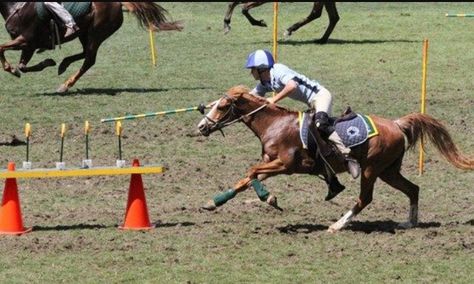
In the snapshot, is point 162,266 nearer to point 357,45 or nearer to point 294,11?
point 357,45

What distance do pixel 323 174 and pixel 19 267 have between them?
146 inches

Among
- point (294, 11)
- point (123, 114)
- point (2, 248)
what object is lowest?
point (294, 11)

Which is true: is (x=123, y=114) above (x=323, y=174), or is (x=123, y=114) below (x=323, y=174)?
below

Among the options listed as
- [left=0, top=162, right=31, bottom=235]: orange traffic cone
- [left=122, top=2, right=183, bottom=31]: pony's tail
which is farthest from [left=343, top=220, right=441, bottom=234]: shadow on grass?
[left=122, top=2, right=183, bottom=31]: pony's tail

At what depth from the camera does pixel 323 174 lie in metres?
13.4

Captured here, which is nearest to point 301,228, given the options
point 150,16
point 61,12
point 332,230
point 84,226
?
point 332,230

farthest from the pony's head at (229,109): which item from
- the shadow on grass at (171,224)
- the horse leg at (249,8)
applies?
the horse leg at (249,8)

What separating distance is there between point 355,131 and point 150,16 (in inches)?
453

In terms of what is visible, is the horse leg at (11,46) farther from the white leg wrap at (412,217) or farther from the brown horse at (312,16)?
the white leg wrap at (412,217)

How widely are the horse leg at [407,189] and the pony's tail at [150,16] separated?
11064 mm

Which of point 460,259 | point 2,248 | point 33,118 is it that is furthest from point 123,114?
point 460,259

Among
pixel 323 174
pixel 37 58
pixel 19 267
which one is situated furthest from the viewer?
pixel 37 58

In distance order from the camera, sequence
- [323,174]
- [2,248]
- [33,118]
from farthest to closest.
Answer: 1. [33,118]
2. [323,174]
3. [2,248]

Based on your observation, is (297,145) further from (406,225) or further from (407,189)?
(406,225)
